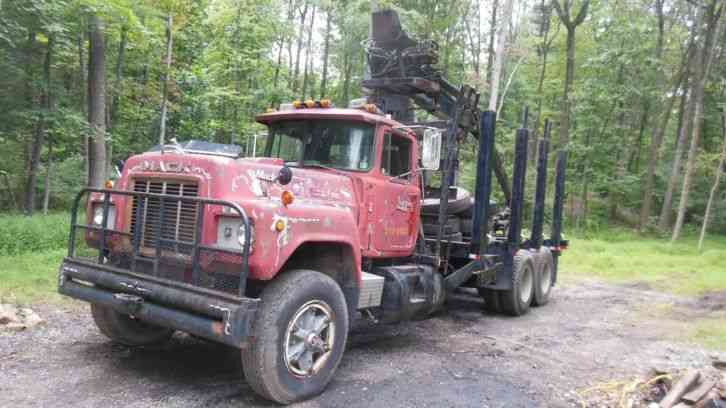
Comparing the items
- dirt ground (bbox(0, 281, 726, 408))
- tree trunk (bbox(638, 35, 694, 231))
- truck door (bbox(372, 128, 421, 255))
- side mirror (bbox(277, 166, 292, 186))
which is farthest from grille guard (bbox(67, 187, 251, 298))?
tree trunk (bbox(638, 35, 694, 231))

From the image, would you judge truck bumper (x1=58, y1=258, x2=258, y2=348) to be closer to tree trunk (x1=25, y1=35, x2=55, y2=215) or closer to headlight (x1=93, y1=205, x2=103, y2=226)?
headlight (x1=93, y1=205, x2=103, y2=226)

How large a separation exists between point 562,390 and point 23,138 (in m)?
16.8

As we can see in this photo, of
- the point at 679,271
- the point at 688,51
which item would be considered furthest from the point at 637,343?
the point at 688,51

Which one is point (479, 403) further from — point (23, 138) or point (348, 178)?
point (23, 138)

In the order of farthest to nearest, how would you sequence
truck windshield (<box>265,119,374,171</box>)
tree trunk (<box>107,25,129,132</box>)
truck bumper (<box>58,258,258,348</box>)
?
tree trunk (<box>107,25,129,132</box>) < truck windshield (<box>265,119,374,171</box>) < truck bumper (<box>58,258,258,348</box>)

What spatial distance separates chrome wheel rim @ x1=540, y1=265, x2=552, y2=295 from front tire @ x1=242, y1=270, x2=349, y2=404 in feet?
19.7

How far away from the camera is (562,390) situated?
4.88 metres

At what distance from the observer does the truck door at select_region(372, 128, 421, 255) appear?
575 centimetres

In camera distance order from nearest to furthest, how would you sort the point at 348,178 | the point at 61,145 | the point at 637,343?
the point at 348,178 < the point at 637,343 < the point at 61,145

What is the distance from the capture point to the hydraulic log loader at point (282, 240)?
3.91 metres

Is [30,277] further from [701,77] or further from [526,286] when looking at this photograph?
[701,77]

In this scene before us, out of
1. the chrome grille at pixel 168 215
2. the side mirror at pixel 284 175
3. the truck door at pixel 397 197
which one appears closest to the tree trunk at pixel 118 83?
the truck door at pixel 397 197

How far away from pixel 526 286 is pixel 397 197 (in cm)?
393

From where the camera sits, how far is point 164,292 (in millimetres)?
3994
